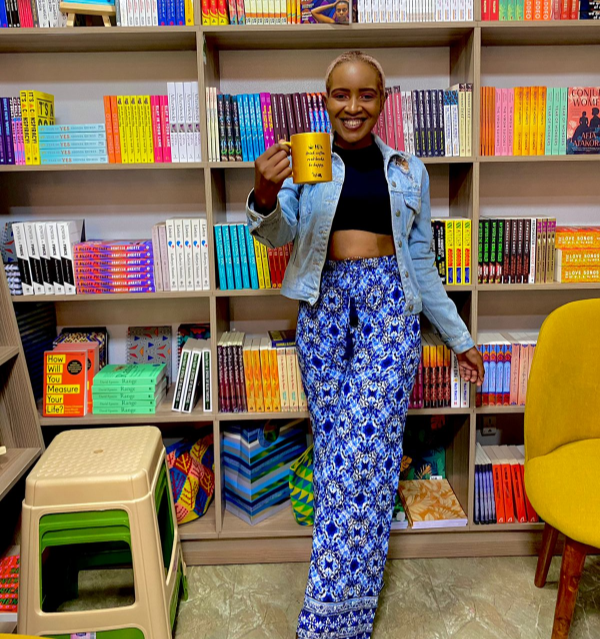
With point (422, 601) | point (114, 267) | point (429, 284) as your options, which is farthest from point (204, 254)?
point (422, 601)

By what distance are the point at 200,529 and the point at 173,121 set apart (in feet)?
4.69

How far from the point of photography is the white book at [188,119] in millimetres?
2133

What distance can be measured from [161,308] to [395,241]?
3.63 feet

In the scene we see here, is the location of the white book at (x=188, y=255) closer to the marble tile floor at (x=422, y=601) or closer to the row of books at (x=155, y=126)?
the row of books at (x=155, y=126)

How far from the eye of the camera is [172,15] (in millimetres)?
2088

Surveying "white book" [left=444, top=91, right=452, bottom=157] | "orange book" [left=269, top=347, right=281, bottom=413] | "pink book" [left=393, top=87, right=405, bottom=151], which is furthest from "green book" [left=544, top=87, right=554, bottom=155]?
"orange book" [left=269, top=347, right=281, bottom=413]

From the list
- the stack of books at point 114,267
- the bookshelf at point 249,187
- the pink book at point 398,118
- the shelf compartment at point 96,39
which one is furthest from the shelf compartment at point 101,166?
the pink book at point 398,118

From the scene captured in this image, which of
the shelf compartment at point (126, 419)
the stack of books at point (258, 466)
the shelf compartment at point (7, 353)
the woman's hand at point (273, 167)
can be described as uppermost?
the woman's hand at point (273, 167)

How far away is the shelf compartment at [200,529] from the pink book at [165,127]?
1299mm

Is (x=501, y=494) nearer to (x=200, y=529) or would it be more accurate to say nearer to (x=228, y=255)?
(x=200, y=529)

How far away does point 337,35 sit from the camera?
2178mm

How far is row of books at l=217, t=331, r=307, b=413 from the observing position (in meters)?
2.26

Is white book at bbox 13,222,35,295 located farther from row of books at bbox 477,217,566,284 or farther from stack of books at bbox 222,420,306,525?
row of books at bbox 477,217,566,284

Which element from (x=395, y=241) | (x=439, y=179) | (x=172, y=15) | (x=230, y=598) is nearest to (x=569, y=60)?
(x=439, y=179)
